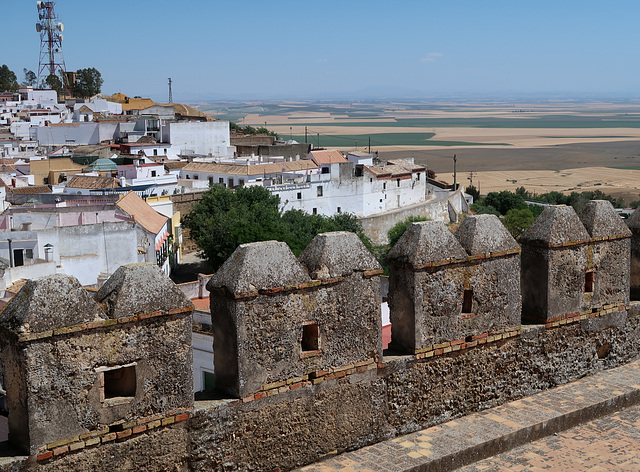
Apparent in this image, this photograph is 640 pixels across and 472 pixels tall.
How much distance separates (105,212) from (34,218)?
2699 millimetres

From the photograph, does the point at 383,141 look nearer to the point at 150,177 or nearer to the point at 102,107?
the point at 102,107

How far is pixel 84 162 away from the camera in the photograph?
54188 millimetres

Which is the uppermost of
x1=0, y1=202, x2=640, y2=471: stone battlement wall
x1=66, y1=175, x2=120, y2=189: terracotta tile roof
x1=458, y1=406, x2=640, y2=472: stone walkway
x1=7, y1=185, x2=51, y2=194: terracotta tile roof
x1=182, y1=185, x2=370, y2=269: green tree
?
x1=0, y1=202, x2=640, y2=471: stone battlement wall

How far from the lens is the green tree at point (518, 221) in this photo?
42.2m

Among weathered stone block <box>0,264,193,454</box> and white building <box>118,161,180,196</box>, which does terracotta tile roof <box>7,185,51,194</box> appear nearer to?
white building <box>118,161,180,196</box>

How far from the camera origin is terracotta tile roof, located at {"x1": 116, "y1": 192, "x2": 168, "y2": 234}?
32.9 meters

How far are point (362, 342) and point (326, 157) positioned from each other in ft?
170

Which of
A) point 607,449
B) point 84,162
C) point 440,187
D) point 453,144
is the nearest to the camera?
point 607,449

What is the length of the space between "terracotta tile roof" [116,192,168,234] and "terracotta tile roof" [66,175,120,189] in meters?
4.19

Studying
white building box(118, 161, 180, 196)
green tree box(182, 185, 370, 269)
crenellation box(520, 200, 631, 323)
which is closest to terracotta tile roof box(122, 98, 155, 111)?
white building box(118, 161, 180, 196)

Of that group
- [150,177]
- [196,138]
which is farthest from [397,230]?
[196,138]

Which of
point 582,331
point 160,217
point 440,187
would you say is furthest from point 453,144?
point 582,331

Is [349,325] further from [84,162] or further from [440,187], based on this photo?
[440,187]

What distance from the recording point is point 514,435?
20.6 feet
